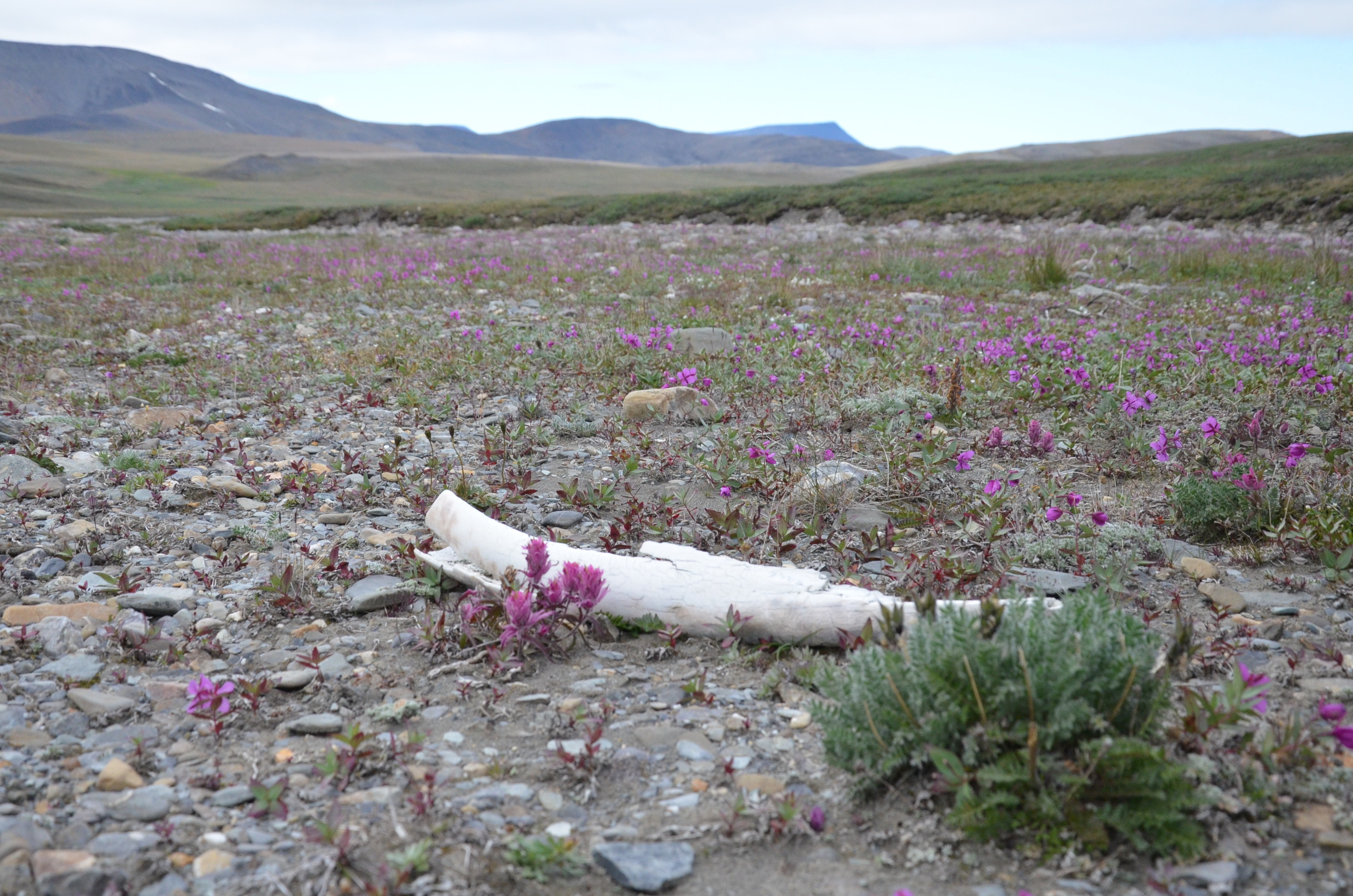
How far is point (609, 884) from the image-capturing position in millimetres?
2510

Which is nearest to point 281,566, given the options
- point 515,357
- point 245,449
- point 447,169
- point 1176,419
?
point 245,449

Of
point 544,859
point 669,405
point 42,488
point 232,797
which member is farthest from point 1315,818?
point 42,488

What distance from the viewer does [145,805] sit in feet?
9.17

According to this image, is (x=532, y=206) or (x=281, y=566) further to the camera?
(x=532, y=206)

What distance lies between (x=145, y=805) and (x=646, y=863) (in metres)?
1.63

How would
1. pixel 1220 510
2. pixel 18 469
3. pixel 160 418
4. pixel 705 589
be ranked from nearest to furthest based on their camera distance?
pixel 705 589 → pixel 1220 510 → pixel 18 469 → pixel 160 418

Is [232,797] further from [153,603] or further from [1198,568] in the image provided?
[1198,568]

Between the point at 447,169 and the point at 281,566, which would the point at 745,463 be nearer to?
the point at 281,566

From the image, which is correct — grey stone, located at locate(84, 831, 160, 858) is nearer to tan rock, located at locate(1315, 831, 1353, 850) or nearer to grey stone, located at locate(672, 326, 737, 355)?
tan rock, located at locate(1315, 831, 1353, 850)

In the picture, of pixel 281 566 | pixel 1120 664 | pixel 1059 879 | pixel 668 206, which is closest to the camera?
pixel 1059 879

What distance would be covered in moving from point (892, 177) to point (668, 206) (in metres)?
30.3

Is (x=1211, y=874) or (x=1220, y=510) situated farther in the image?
(x=1220, y=510)

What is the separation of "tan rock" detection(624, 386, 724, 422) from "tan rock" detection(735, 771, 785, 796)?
4.43 m

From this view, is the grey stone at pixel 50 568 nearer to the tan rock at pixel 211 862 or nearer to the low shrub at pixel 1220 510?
the tan rock at pixel 211 862
